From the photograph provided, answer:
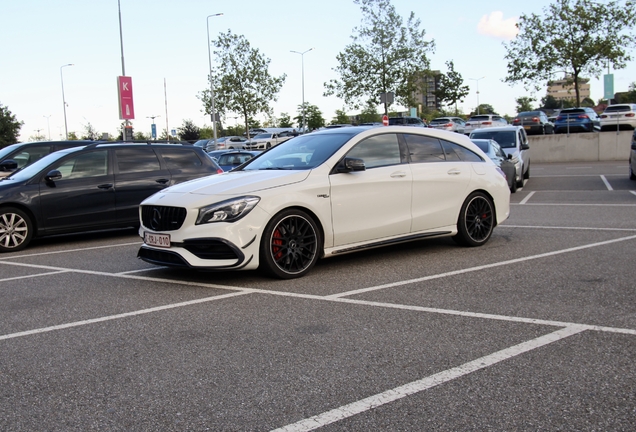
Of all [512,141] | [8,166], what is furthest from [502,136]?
[8,166]

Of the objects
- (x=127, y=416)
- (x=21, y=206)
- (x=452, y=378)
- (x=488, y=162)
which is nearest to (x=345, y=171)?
(x=488, y=162)

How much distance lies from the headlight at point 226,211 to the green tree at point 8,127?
6928 cm

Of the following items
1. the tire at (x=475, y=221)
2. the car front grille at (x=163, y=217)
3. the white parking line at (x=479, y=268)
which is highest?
the car front grille at (x=163, y=217)

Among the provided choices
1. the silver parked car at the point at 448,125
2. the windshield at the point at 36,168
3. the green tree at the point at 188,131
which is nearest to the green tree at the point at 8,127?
the green tree at the point at 188,131

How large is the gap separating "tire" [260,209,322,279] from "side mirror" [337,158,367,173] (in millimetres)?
711

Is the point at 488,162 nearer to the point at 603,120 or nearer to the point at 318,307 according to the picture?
the point at 318,307

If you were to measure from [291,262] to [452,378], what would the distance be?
3278 millimetres

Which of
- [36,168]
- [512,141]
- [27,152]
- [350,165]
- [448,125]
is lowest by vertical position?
[350,165]

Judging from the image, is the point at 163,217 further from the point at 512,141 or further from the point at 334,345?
the point at 512,141

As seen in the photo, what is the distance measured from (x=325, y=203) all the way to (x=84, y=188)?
5157mm

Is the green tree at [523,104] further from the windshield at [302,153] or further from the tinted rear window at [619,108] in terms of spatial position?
the windshield at [302,153]

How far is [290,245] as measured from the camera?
698 centimetres

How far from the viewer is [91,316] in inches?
223

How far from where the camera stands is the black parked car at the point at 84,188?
10.1 m
